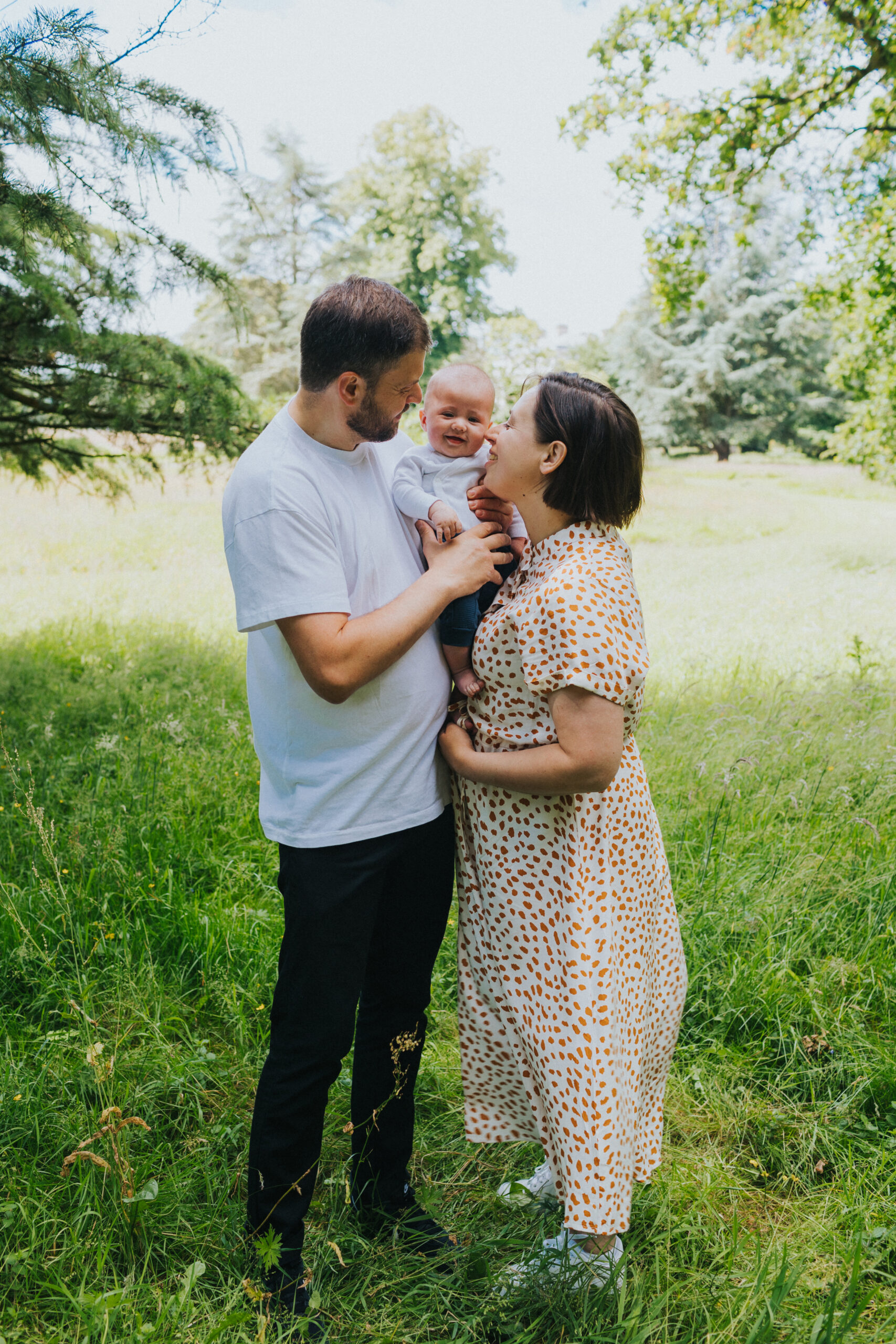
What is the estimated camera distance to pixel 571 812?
174 cm

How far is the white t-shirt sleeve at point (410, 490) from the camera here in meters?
1.83

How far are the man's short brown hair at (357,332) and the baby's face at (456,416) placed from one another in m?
0.36

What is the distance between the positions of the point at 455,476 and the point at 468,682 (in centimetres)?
50

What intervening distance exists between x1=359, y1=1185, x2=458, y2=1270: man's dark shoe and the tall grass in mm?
48

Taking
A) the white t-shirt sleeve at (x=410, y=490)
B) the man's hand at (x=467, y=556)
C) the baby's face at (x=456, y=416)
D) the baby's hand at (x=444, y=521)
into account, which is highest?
the baby's face at (x=456, y=416)

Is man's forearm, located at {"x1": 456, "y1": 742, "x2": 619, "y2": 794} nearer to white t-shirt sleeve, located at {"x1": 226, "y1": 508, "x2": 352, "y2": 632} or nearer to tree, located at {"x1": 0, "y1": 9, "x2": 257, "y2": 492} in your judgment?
white t-shirt sleeve, located at {"x1": 226, "y1": 508, "x2": 352, "y2": 632}

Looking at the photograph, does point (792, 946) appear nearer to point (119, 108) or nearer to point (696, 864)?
point (696, 864)

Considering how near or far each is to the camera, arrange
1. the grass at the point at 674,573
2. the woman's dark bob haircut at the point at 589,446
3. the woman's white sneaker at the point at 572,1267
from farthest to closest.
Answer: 1. the grass at the point at 674,573
2. the woman's white sneaker at the point at 572,1267
3. the woman's dark bob haircut at the point at 589,446

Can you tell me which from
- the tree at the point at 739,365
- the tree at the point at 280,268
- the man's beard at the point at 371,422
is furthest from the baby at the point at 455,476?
the tree at the point at 739,365

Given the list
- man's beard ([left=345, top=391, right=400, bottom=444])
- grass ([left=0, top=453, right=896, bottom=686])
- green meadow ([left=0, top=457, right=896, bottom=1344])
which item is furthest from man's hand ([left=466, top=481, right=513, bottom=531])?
grass ([left=0, top=453, right=896, bottom=686])

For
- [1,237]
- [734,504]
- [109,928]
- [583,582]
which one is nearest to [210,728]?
[109,928]

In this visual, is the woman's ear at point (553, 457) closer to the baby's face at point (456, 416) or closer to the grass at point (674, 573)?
the baby's face at point (456, 416)

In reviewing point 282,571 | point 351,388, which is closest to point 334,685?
point 282,571

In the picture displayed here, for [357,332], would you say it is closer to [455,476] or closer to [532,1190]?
[455,476]
